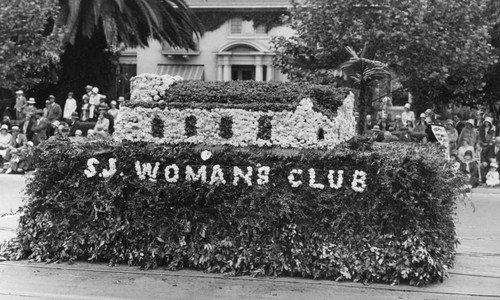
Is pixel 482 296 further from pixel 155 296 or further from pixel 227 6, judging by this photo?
pixel 227 6

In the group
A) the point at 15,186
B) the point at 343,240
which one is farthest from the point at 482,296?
the point at 15,186

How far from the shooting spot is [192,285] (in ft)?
20.8

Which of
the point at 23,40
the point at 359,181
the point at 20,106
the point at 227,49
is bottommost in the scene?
the point at 359,181

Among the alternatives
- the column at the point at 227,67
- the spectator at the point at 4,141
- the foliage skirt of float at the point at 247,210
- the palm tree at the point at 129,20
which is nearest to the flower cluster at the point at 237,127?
the foliage skirt of float at the point at 247,210

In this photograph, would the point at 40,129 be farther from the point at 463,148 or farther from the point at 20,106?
the point at 463,148

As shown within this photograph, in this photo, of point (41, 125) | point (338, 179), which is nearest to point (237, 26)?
point (41, 125)

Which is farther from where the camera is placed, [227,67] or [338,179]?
[227,67]

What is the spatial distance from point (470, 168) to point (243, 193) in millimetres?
10619

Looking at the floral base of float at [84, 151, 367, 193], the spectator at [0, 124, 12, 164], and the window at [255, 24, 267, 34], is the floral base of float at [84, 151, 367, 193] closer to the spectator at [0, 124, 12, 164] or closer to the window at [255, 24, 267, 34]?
the spectator at [0, 124, 12, 164]

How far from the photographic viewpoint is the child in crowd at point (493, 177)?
15586mm

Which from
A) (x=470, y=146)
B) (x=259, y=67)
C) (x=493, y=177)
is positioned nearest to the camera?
(x=493, y=177)

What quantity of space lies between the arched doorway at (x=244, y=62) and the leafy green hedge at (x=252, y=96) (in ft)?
89.1

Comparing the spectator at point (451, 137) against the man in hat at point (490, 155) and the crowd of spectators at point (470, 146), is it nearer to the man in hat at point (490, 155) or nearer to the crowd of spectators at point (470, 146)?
the crowd of spectators at point (470, 146)

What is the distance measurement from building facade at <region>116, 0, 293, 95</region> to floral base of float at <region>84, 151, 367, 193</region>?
2735cm
